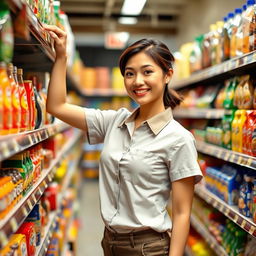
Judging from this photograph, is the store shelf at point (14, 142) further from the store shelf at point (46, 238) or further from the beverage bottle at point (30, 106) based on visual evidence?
the store shelf at point (46, 238)

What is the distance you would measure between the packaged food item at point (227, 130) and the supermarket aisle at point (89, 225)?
212 cm

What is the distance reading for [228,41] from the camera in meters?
3.13

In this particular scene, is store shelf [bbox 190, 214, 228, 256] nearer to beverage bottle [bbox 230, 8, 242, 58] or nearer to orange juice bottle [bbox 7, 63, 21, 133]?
beverage bottle [bbox 230, 8, 242, 58]

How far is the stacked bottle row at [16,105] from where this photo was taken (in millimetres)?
1450

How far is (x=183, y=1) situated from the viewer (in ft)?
25.5

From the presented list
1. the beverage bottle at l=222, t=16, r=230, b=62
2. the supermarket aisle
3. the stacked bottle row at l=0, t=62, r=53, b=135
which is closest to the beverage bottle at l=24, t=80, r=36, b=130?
the stacked bottle row at l=0, t=62, r=53, b=135

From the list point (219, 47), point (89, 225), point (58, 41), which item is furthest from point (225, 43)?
point (89, 225)

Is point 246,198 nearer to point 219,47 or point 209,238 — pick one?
point 209,238

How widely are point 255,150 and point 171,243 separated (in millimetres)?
772

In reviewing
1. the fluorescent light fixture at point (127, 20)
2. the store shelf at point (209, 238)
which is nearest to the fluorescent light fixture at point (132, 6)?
the fluorescent light fixture at point (127, 20)

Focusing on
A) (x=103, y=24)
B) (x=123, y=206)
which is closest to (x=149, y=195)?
(x=123, y=206)

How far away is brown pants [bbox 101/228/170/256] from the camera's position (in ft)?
6.53

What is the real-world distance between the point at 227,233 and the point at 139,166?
136 centimetres

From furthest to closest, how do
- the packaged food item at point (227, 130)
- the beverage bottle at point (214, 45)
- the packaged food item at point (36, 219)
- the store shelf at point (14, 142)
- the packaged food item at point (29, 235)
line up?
the beverage bottle at point (214, 45) → the packaged food item at point (227, 130) → the packaged food item at point (36, 219) → the packaged food item at point (29, 235) → the store shelf at point (14, 142)
